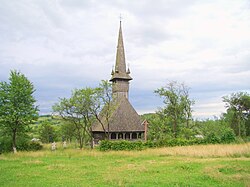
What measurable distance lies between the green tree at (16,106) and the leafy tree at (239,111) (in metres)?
42.7

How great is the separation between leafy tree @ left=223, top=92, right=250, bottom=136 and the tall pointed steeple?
2646 cm

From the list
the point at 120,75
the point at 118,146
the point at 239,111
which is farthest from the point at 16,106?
the point at 239,111

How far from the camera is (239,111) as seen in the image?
189 feet

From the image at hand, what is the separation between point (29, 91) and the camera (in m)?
29.7

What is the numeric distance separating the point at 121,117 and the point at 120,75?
292 inches

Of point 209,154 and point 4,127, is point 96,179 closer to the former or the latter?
point 209,154

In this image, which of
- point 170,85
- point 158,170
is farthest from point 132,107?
point 158,170

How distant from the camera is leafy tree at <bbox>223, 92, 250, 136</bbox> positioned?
56344mm

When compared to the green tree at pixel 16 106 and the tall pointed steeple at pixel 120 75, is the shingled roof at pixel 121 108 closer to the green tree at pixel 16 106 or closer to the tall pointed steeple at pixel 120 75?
the tall pointed steeple at pixel 120 75

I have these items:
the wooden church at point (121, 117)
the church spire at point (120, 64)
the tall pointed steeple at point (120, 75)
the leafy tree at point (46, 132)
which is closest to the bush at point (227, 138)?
the wooden church at point (121, 117)

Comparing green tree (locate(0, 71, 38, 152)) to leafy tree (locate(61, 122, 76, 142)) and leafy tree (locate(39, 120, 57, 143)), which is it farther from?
leafy tree (locate(39, 120, 57, 143))

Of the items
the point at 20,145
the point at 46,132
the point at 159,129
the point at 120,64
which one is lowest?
the point at 20,145

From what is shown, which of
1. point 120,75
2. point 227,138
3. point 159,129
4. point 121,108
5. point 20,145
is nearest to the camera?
point 20,145

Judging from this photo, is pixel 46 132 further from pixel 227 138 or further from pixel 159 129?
pixel 227 138
